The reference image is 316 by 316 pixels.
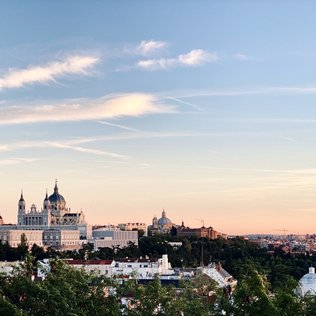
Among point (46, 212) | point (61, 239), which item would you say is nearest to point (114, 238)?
point (61, 239)

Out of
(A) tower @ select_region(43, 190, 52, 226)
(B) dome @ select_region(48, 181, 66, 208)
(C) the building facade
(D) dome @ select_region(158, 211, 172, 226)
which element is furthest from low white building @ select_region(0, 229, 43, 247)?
(D) dome @ select_region(158, 211, 172, 226)

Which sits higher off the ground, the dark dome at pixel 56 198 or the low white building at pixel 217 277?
the dark dome at pixel 56 198

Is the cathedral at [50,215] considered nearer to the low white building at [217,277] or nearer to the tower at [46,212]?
the tower at [46,212]

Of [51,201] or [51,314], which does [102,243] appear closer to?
[51,201]

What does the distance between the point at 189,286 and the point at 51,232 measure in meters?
112

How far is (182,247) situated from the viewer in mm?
108875

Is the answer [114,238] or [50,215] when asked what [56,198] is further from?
[114,238]

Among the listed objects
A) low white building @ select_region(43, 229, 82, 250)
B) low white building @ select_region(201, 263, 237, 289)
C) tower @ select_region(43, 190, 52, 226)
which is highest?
tower @ select_region(43, 190, 52, 226)

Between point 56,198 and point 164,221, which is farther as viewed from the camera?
point 164,221

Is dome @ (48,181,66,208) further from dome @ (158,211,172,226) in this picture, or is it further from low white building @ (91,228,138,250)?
dome @ (158,211,172,226)

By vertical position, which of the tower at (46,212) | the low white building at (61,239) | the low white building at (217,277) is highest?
the tower at (46,212)

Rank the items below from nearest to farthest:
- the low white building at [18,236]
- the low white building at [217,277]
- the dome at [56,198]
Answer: the low white building at [217,277] → the low white building at [18,236] → the dome at [56,198]

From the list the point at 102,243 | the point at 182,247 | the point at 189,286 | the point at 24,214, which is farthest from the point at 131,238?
the point at 189,286

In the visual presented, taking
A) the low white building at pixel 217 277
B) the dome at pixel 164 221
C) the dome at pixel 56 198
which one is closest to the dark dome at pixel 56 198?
the dome at pixel 56 198
